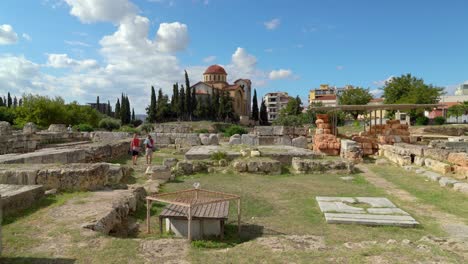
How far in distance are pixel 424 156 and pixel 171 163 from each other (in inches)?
372

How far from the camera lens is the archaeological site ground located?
421 centimetres

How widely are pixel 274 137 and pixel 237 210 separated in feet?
48.3

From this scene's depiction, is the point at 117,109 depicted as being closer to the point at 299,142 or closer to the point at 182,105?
the point at 182,105

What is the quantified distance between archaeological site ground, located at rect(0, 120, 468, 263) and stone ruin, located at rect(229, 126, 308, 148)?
6.76 m

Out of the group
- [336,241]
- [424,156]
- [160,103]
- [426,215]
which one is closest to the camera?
[336,241]

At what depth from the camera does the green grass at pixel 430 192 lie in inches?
280

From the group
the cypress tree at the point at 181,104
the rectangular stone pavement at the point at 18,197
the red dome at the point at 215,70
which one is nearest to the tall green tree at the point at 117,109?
the cypress tree at the point at 181,104

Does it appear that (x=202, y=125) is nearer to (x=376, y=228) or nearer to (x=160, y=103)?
(x=160, y=103)

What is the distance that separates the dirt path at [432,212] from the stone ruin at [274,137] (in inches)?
Answer: 390

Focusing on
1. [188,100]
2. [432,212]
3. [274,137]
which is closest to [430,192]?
[432,212]

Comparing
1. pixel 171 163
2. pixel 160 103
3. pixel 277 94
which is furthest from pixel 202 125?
pixel 277 94

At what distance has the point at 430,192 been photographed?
8.67m

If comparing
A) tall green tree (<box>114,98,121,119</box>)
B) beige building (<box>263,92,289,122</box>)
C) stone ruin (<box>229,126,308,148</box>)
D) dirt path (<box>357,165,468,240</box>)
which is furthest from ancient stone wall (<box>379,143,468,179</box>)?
beige building (<box>263,92,289,122</box>)

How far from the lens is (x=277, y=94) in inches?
4761
